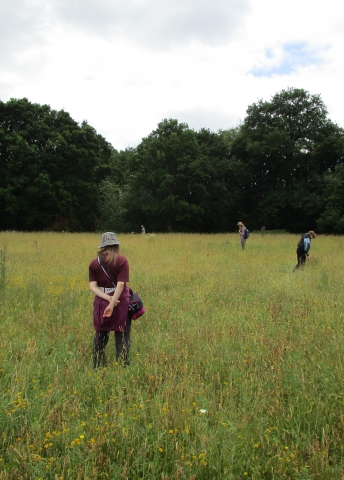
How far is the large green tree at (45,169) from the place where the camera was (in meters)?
33.7

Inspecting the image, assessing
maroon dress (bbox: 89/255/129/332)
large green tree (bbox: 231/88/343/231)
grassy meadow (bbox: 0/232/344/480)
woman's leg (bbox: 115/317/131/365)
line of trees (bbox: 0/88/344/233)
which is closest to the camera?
grassy meadow (bbox: 0/232/344/480)

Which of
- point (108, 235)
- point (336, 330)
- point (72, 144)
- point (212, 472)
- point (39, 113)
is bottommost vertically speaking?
point (212, 472)

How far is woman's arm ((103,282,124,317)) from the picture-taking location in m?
3.88

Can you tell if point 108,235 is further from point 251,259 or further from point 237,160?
point 237,160

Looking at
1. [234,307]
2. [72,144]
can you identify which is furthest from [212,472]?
[72,144]

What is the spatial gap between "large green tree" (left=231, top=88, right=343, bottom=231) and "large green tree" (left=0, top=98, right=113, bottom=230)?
670 inches

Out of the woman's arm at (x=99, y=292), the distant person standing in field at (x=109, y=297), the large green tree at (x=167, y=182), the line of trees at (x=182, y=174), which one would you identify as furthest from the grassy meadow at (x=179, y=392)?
the large green tree at (x=167, y=182)

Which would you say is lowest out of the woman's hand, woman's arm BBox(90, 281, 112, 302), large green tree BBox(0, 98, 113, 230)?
the woman's hand

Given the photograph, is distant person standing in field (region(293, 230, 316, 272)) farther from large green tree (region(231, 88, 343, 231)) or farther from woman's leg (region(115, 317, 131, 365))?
large green tree (region(231, 88, 343, 231))

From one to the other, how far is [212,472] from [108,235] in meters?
2.52

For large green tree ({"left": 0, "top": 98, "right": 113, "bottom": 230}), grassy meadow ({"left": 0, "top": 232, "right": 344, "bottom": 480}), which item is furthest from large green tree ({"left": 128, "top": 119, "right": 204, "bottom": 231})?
grassy meadow ({"left": 0, "top": 232, "right": 344, "bottom": 480})

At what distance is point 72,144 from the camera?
119ft

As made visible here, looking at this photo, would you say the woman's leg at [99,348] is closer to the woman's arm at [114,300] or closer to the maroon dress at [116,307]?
the maroon dress at [116,307]

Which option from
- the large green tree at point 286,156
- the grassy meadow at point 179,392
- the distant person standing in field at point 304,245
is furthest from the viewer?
the large green tree at point 286,156
